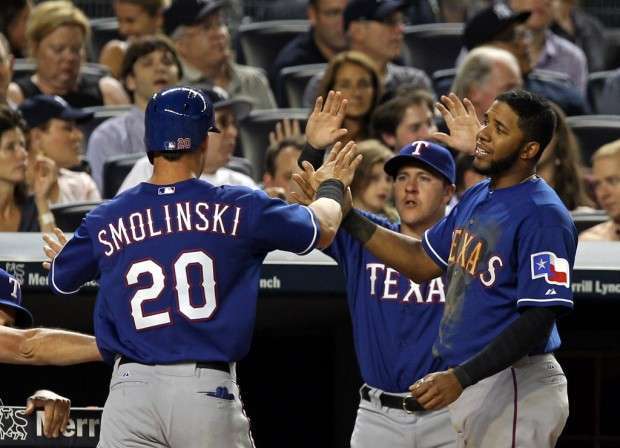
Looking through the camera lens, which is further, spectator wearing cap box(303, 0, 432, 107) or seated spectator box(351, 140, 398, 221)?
spectator wearing cap box(303, 0, 432, 107)

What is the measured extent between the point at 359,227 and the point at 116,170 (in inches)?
102

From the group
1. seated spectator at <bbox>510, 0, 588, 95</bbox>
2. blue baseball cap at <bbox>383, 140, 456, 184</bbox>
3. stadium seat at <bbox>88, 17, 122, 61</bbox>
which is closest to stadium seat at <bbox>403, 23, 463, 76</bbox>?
seated spectator at <bbox>510, 0, 588, 95</bbox>

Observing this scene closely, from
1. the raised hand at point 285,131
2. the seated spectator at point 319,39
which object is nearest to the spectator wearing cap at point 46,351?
the raised hand at point 285,131

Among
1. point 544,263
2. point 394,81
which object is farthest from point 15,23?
point 544,263

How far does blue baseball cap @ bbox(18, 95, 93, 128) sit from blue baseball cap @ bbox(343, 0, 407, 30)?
1.96 m

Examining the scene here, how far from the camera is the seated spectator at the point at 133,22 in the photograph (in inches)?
365

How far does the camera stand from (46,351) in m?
4.45

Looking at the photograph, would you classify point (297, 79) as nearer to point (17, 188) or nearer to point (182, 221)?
point (17, 188)

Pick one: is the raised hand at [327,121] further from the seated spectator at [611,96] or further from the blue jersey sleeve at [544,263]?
the seated spectator at [611,96]

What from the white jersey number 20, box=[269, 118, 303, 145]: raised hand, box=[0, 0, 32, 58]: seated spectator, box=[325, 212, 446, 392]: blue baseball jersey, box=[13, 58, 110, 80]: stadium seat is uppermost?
box=[0, 0, 32, 58]: seated spectator

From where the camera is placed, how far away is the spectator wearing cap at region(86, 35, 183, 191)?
7695 mm

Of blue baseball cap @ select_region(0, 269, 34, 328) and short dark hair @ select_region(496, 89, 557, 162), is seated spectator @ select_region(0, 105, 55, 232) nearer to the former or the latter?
blue baseball cap @ select_region(0, 269, 34, 328)

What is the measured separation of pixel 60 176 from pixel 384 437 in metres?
2.81

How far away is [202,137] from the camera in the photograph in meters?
4.31
